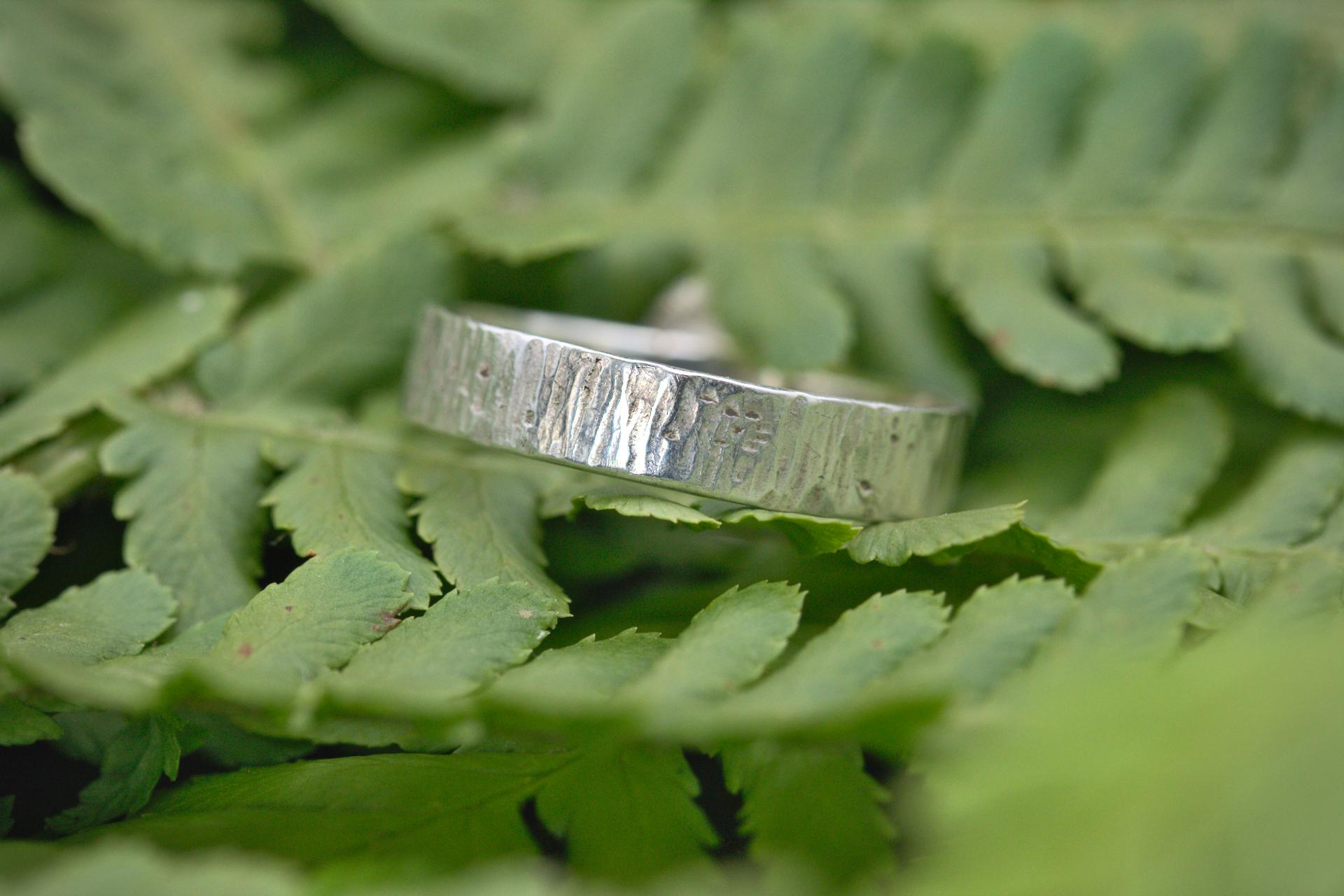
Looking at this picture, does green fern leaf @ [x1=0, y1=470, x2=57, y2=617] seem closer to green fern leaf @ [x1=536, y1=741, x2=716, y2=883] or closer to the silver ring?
the silver ring

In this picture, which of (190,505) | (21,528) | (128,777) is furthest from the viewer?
(190,505)

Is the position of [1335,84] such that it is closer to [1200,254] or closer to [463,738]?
[1200,254]

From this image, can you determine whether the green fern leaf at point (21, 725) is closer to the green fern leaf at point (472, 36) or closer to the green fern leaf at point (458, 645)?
the green fern leaf at point (458, 645)

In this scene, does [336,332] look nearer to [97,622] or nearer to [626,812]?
[97,622]

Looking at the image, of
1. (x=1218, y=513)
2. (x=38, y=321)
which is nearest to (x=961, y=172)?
(x=1218, y=513)

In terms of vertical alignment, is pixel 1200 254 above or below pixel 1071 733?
above

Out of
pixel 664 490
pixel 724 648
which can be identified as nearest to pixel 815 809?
pixel 724 648

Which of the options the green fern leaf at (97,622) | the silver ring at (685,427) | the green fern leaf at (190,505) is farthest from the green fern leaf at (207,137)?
the green fern leaf at (97,622)
